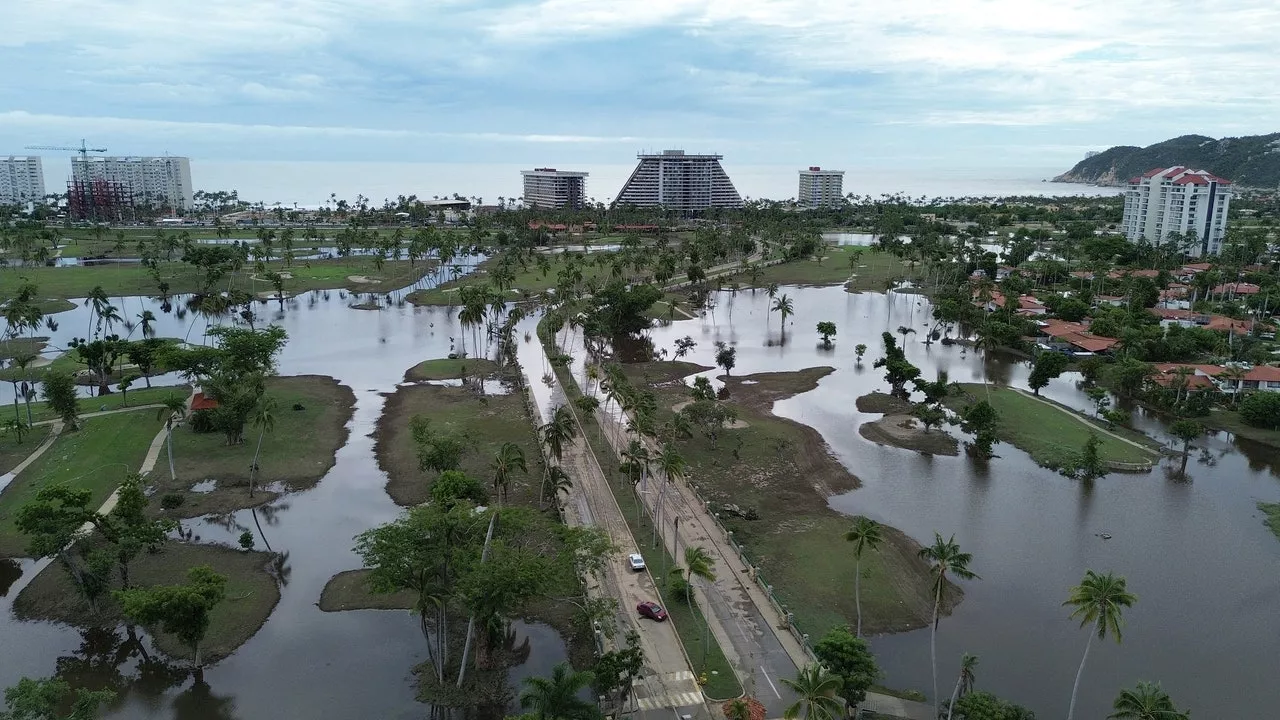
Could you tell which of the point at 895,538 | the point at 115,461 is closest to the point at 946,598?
the point at 895,538

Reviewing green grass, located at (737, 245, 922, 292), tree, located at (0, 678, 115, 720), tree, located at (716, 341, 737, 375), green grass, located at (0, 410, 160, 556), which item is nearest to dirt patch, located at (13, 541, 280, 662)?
green grass, located at (0, 410, 160, 556)

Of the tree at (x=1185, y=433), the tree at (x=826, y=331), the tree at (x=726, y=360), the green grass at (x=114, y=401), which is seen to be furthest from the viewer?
the tree at (x=826, y=331)

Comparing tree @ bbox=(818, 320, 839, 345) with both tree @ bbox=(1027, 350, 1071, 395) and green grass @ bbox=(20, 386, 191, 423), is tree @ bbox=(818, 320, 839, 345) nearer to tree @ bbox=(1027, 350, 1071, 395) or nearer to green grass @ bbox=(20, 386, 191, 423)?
tree @ bbox=(1027, 350, 1071, 395)

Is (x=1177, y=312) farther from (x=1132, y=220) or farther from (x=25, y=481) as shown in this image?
(x=25, y=481)

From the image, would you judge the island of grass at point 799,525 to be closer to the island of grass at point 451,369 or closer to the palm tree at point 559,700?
the palm tree at point 559,700

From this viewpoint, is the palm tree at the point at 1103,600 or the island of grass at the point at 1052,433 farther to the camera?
the island of grass at the point at 1052,433

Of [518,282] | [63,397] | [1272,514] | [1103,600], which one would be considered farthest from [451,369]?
[1272,514]

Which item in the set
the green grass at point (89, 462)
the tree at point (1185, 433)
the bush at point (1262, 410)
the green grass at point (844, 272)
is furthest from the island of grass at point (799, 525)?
the green grass at point (844, 272)
